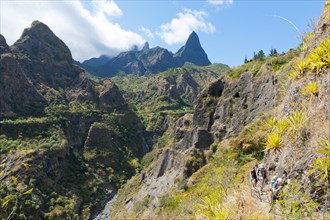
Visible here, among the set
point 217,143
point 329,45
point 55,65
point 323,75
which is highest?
point 55,65

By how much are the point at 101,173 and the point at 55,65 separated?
273ft

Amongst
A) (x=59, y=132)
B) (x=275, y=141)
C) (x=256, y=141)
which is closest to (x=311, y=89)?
(x=275, y=141)

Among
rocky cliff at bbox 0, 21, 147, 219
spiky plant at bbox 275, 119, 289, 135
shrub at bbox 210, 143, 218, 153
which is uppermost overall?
rocky cliff at bbox 0, 21, 147, 219

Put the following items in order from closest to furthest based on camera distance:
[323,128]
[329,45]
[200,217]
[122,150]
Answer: [323,128] → [329,45] → [200,217] → [122,150]

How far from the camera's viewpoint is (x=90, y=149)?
134 meters

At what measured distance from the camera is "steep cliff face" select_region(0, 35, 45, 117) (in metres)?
130

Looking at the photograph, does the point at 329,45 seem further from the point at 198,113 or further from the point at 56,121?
the point at 56,121

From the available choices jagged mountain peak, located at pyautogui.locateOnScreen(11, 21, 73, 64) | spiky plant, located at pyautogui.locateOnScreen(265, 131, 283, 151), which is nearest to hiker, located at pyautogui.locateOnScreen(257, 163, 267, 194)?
spiky plant, located at pyautogui.locateOnScreen(265, 131, 283, 151)

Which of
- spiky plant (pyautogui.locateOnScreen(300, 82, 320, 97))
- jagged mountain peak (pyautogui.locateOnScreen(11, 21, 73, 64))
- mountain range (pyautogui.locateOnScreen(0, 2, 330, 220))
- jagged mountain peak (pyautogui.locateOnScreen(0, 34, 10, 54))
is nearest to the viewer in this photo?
mountain range (pyautogui.locateOnScreen(0, 2, 330, 220))

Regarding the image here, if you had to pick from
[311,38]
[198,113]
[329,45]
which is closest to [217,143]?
[198,113]

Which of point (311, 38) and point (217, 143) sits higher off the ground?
point (311, 38)

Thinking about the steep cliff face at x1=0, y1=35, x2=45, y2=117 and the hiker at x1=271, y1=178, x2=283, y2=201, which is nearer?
the hiker at x1=271, y1=178, x2=283, y2=201

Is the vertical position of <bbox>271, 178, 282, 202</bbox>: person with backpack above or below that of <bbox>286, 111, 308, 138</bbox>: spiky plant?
below

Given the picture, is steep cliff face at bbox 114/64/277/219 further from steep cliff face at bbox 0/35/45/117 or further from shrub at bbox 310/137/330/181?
steep cliff face at bbox 0/35/45/117
